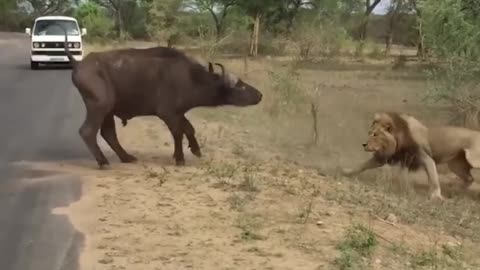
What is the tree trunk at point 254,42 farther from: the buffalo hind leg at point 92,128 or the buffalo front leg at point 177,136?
the buffalo hind leg at point 92,128

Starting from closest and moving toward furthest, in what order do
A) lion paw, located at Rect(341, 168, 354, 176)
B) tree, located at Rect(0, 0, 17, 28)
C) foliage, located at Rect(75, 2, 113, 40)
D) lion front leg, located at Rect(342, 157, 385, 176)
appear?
lion front leg, located at Rect(342, 157, 385, 176) → lion paw, located at Rect(341, 168, 354, 176) → foliage, located at Rect(75, 2, 113, 40) → tree, located at Rect(0, 0, 17, 28)

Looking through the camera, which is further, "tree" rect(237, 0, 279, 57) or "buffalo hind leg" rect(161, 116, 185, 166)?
"tree" rect(237, 0, 279, 57)

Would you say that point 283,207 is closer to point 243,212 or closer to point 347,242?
point 243,212

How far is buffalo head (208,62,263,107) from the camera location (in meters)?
12.0

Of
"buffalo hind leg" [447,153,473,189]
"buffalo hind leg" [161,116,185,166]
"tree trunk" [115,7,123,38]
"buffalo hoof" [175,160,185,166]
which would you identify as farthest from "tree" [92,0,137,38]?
"buffalo hoof" [175,160,185,166]

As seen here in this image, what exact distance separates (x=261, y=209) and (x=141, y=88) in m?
3.30

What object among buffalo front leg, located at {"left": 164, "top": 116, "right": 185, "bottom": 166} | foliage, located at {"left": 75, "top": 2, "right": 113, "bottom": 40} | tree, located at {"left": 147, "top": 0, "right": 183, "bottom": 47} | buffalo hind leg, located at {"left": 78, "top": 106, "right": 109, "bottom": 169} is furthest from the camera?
foliage, located at {"left": 75, "top": 2, "right": 113, "bottom": 40}

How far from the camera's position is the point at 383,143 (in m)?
12.3

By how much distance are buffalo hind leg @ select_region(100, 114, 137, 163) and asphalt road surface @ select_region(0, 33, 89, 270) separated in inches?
28.0

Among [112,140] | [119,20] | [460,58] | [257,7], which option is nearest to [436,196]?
[112,140]

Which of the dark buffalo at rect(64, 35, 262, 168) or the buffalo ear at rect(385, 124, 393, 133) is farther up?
the dark buffalo at rect(64, 35, 262, 168)

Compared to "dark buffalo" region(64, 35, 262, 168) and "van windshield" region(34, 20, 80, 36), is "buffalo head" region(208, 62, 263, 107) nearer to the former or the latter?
"dark buffalo" region(64, 35, 262, 168)

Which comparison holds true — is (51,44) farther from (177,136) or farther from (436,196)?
(436,196)

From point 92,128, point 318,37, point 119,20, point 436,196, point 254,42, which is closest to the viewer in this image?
point 92,128
